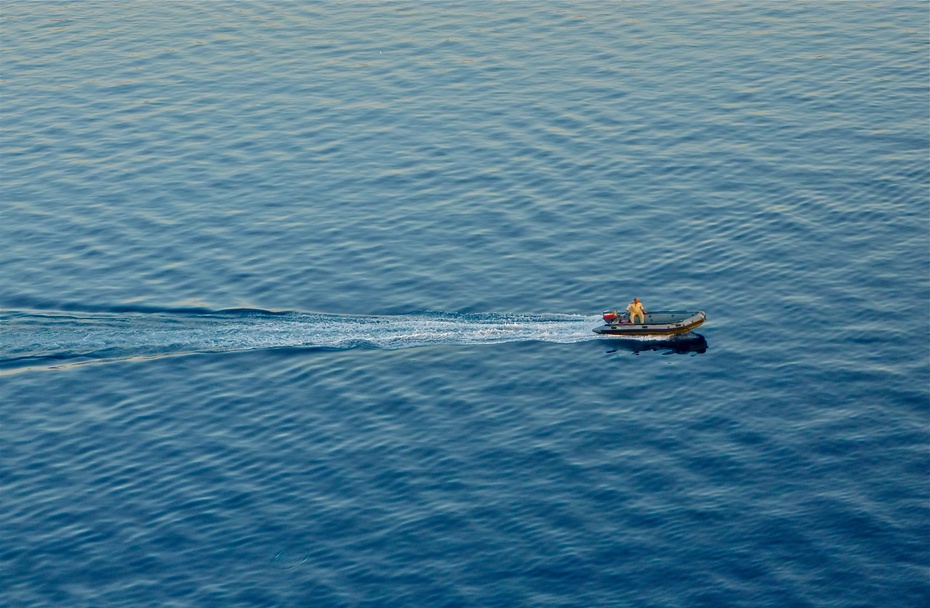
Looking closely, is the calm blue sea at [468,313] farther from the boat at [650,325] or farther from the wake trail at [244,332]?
the boat at [650,325]

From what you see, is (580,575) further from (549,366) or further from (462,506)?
(549,366)

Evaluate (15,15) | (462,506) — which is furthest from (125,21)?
(462,506)

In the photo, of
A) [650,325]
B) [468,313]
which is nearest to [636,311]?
[650,325]

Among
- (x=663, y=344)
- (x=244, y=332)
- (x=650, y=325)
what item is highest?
(x=650, y=325)

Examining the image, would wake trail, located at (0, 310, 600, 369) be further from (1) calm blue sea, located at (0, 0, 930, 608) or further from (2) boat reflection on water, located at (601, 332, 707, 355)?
(2) boat reflection on water, located at (601, 332, 707, 355)

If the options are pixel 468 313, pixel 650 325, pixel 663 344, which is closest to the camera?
pixel 650 325

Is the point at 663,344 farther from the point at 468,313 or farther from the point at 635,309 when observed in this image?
the point at 468,313

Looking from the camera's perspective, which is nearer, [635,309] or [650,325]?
[650,325]
